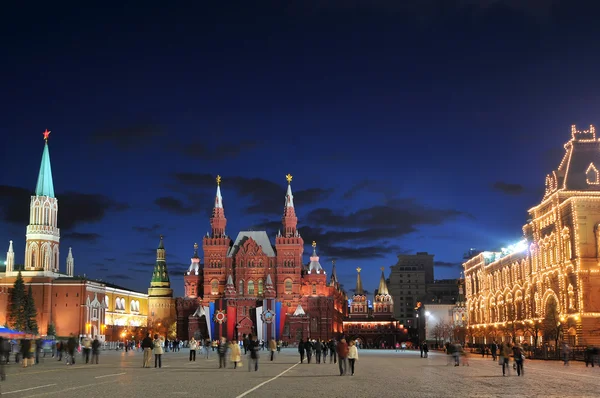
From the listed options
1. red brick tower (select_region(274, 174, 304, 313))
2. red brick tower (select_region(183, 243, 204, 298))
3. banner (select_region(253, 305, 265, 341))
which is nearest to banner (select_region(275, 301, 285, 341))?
banner (select_region(253, 305, 265, 341))

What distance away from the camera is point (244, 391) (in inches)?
910

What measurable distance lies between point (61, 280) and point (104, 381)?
393 ft

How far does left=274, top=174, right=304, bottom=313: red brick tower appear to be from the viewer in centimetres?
13525

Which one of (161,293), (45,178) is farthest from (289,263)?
(161,293)

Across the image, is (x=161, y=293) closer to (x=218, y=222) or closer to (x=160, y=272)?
(x=160, y=272)

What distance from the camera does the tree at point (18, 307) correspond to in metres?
128

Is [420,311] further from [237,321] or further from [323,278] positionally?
[237,321]

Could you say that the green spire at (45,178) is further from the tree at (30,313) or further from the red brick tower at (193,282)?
the red brick tower at (193,282)

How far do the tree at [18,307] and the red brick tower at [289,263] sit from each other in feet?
152

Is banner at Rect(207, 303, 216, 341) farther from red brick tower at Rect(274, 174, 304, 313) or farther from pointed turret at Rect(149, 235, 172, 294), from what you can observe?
pointed turret at Rect(149, 235, 172, 294)

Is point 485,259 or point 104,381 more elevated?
point 485,259

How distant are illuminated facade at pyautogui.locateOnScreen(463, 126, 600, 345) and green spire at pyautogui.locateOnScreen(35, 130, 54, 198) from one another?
92516 mm

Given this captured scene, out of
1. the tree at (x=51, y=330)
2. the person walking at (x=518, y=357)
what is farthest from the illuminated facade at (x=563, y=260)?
the tree at (x=51, y=330)

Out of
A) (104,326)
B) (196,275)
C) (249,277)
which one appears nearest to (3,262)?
(104,326)
